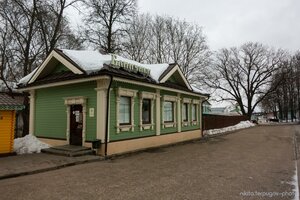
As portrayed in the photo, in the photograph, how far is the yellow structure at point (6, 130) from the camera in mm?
11859

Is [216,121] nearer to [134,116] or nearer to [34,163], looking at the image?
[134,116]

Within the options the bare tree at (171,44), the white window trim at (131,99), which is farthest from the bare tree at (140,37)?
the white window trim at (131,99)

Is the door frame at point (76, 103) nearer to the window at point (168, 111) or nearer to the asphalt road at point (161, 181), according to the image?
the asphalt road at point (161, 181)

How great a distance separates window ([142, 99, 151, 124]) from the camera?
15.4m

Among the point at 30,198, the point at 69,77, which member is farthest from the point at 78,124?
the point at 30,198

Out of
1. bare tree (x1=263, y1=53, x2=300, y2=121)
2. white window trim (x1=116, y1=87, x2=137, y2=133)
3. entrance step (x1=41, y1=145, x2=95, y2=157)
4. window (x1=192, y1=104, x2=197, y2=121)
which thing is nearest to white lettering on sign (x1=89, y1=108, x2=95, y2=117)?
white window trim (x1=116, y1=87, x2=137, y2=133)

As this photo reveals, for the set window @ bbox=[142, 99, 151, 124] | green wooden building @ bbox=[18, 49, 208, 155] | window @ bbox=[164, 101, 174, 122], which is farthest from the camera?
window @ bbox=[164, 101, 174, 122]

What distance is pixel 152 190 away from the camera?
691cm

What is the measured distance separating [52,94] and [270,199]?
11790 millimetres

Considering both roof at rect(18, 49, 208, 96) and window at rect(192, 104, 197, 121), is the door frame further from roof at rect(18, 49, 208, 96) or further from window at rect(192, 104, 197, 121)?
window at rect(192, 104, 197, 121)

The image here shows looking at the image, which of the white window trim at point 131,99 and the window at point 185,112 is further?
the window at point 185,112

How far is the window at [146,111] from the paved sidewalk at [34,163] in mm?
4427

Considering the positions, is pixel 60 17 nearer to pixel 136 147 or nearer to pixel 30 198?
pixel 136 147

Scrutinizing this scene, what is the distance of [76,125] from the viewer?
13.5 metres
